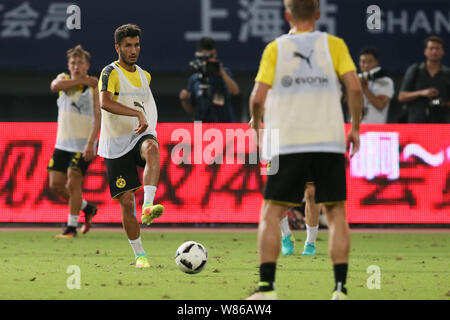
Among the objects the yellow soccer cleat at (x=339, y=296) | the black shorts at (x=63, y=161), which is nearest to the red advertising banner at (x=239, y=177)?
the black shorts at (x=63, y=161)

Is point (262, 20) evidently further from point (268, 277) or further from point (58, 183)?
point (268, 277)

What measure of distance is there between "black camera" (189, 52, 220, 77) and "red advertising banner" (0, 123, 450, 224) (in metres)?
0.75

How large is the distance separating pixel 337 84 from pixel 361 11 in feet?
33.9

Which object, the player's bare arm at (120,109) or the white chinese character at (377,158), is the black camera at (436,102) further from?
the player's bare arm at (120,109)

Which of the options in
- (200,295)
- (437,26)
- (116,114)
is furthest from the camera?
(437,26)

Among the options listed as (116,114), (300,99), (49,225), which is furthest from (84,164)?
(300,99)

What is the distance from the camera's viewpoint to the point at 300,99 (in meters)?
5.74

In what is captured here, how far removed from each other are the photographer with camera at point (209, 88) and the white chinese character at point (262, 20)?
296 centimetres

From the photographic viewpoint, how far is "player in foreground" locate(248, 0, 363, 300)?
5.71 m

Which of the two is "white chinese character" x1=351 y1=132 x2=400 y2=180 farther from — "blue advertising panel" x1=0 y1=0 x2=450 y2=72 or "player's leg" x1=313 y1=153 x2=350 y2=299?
"player's leg" x1=313 y1=153 x2=350 y2=299

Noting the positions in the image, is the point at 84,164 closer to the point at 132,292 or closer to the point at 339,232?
the point at 132,292

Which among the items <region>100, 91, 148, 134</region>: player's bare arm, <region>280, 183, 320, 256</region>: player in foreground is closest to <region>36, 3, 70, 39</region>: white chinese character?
<region>280, 183, 320, 256</region>: player in foreground

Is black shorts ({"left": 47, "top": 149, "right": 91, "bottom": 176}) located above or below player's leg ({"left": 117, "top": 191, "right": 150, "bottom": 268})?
above

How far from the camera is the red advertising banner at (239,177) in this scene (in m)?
12.8
